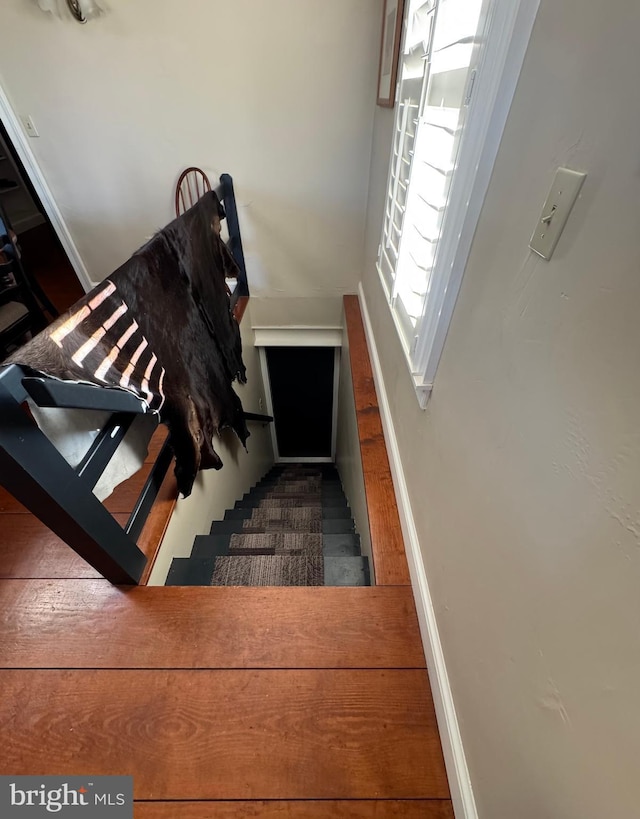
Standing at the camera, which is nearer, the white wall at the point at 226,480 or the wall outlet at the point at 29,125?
the white wall at the point at 226,480

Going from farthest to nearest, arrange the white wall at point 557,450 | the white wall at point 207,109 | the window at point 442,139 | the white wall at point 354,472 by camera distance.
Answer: the white wall at point 207,109 → the white wall at point 354,472 → the window at point 442,139 → the white wall at point 557,450

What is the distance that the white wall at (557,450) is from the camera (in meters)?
0.36

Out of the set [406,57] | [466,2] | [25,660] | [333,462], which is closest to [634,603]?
[466,2]

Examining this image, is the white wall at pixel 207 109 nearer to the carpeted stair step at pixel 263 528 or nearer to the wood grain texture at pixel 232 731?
the carpeted stair step at pixel 263 528

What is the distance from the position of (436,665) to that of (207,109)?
2756 millimetres

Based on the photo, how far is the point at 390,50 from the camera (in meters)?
1.46

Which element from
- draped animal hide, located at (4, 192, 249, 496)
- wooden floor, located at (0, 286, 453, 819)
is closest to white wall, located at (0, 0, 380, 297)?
draped animal hide, located at (4, 192, 249, 496)

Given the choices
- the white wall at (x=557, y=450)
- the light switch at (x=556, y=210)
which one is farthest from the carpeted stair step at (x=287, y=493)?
the light switch at (x=556, y=210)

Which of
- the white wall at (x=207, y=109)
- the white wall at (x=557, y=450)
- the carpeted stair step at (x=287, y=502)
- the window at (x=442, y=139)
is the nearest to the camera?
the white wall at (x=557, y=450)

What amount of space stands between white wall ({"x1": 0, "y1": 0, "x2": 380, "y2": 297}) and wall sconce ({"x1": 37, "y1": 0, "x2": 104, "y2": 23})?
37mm

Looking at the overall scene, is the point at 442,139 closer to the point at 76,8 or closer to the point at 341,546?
the point at 341,546

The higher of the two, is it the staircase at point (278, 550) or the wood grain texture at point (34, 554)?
the wood grain texture at point (34, 554)

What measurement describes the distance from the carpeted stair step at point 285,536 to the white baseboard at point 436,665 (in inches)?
21.2

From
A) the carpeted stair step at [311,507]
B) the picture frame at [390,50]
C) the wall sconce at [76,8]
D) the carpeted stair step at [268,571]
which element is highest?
the wall sconce at [76,8]
